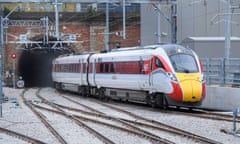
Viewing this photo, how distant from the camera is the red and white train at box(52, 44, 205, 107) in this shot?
850 inches

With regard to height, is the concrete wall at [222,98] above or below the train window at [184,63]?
below

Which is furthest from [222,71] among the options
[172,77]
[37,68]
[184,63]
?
[37,68]

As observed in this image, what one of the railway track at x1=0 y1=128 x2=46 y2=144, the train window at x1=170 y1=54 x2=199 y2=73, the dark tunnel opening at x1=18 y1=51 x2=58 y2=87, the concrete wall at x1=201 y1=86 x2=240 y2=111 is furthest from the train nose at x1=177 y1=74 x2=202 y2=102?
the dark tunnel opening at x1=18 y1=51 x2=58 y2=87

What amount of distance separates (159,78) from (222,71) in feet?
10.7

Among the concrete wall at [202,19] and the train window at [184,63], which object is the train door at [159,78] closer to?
the train window at [184,63]

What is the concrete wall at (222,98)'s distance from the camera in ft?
73.3

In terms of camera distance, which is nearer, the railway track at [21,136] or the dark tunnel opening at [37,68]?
the railway track at [21,136]

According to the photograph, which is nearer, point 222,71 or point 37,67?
point 222,71

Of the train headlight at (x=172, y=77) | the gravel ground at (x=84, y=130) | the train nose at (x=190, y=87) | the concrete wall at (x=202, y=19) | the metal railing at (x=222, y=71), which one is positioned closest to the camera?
the gravel ground at (x=84, y=130)

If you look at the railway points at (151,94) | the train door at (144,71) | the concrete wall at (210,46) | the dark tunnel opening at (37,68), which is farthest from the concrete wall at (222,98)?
the dark tunnel opening at (37,68)

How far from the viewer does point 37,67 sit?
232ft

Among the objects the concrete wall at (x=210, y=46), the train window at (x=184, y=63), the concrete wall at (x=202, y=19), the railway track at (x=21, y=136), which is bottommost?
the railway track at (x=21, y=136)

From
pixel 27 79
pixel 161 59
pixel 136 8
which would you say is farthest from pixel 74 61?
pixel 27 79

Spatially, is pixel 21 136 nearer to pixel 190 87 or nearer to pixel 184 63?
pixel 190 87
